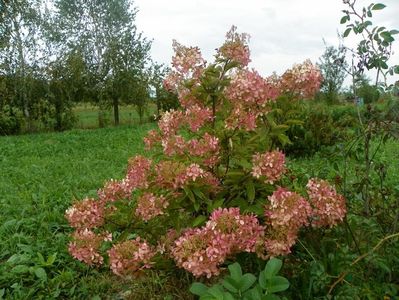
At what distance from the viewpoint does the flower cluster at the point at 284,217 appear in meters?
1.64

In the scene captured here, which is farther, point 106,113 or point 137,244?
point 106,113

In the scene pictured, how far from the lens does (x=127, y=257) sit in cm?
177

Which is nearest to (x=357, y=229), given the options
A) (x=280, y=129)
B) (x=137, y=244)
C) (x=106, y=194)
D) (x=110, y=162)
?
(x=280, y=129)

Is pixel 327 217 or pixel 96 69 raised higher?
pixel 96 69

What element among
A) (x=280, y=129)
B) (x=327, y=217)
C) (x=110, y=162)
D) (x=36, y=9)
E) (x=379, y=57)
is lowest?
(x=110, y=162)

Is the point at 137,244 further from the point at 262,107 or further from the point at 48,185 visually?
the point at 48,185

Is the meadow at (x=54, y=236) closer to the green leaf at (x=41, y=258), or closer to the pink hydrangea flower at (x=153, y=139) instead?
the green leaf at (x=41, y=258)

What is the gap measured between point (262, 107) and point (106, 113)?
16252mm

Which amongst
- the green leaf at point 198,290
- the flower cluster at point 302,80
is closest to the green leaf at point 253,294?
the green leaf at point 198,290

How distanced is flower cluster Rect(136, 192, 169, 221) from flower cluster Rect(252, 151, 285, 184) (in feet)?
1.24

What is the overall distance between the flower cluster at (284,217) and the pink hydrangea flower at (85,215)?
2.30ft

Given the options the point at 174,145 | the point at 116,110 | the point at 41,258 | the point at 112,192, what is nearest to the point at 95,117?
the point at 116,110

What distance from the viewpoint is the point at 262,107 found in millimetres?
1871

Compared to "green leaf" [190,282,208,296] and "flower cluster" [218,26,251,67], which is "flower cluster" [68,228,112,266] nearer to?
"green leaf" [190,282,208,296]
